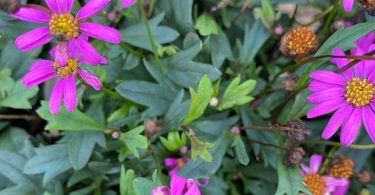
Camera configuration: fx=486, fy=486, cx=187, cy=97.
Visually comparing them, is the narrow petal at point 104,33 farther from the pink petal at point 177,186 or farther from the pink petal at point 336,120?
the pink petal at point 336,120

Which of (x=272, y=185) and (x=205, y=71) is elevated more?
(x=205, y=71)

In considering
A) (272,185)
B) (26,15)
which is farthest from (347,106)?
(26,15)

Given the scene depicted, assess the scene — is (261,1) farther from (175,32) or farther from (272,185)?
(272,185)

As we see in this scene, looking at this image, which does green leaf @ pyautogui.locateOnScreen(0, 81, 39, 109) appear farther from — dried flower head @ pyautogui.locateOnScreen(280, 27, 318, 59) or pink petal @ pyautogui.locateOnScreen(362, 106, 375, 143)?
pink petal @ pyautogui.locateOnScreen(362, 106, 375, 143)

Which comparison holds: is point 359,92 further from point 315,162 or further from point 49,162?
point 49,162

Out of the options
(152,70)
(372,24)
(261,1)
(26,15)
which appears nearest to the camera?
(26,15)

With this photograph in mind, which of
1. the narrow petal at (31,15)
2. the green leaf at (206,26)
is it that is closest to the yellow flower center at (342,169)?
the green leaf at (206,26)
